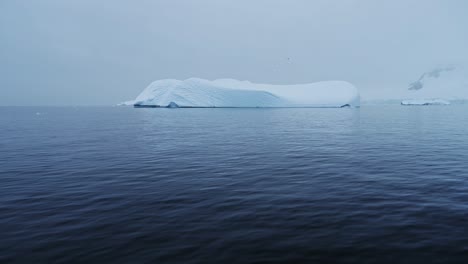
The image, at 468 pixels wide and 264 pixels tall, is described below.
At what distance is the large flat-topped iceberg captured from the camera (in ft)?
313

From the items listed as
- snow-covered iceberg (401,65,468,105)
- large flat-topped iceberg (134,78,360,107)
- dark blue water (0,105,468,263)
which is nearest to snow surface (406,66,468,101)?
snow-covered iceberg (401,65,468,105)

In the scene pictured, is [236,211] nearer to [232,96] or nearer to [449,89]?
[232,96]

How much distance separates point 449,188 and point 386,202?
9.82ft

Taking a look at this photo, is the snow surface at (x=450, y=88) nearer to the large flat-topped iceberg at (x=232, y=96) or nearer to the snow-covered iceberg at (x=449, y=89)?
the snow-covered iceberg at (x=449, y=89)

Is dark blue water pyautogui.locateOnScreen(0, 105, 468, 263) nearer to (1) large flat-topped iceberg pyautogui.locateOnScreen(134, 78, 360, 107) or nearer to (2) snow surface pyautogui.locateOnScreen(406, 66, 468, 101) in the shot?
(1) large flat-topped iceberg pyautogui.locateOnScreen(134, 78, 360, 107)

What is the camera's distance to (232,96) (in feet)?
329

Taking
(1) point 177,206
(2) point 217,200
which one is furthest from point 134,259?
(2) point 217,200

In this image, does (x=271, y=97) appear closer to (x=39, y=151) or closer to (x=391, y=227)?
(x=39, y=151)

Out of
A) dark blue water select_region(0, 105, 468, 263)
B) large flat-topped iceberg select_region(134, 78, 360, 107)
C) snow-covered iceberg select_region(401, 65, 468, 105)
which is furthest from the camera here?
snow-covered iceberg select_region(401, 65, 468, 105)

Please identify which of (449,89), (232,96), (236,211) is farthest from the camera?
(449,89)

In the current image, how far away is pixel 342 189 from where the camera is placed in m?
9.55

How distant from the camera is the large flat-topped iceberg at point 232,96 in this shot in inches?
3757

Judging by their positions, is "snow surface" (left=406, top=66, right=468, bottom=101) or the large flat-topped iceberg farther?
"snow surface" (left=406, top=66, right=468, bottom=101)

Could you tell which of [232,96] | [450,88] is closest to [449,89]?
[450,88]
